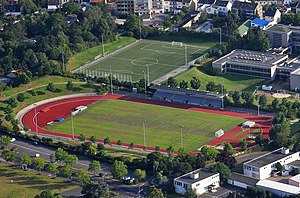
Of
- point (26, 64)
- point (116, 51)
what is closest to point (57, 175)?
point (26, 64)

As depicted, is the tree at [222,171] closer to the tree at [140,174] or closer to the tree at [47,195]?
the tree at [140,174]

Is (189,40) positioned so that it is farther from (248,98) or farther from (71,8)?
(248,98)

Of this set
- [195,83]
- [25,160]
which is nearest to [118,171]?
[25,160]

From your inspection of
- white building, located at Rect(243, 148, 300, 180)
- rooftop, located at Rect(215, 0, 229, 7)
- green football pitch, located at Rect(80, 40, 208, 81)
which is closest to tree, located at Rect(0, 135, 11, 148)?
green football pitch, located at Rect(80, 40, 208, 81)

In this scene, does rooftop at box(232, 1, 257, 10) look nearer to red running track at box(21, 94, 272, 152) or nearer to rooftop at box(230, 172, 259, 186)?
red running track at box(21, 94, 272, 152)

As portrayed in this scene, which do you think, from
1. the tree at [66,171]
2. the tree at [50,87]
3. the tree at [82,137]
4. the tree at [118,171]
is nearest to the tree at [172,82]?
the tree at [50,87]
